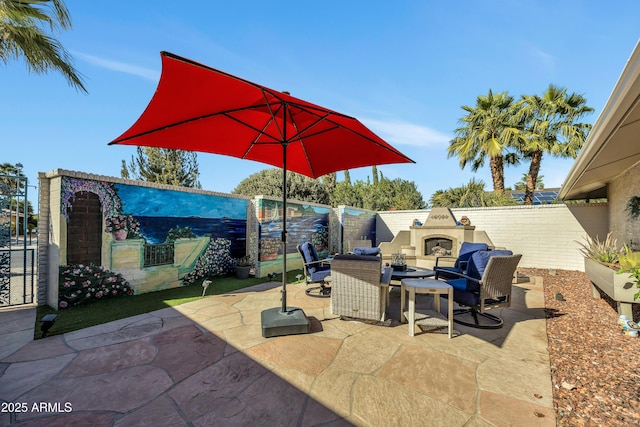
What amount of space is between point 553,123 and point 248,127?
13.1 metres

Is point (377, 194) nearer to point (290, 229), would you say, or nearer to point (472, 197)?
point (472, 197)

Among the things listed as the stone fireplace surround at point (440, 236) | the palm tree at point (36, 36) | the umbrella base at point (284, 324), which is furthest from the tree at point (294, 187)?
the umbrella base at point (284, 324)

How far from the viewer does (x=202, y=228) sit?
A: 21.5 feet

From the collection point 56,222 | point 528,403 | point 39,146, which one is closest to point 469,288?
point 528,403

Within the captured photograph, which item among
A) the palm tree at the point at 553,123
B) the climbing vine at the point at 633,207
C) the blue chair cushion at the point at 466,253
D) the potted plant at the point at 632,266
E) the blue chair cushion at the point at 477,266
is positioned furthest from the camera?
the palm tree at the point at 553,123

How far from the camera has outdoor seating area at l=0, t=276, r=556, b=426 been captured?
6.22 ft

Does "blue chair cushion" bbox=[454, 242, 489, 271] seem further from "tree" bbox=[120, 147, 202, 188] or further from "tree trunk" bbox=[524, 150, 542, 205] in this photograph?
"tree" bbox=[120, 147, 202, 188]

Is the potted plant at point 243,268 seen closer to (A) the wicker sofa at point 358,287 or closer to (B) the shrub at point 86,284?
(B) the shrub at point 86,284

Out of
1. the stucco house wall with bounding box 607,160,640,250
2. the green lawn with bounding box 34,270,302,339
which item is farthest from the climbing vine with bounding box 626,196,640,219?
the green lawn with bounding box 34,270,302,339

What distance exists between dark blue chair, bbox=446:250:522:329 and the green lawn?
4428mm

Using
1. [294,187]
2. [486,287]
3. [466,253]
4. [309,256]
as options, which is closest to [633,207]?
[466,253]

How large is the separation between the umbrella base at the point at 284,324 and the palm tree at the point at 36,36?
6638 mm

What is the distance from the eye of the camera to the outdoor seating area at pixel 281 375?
1896 millimetres

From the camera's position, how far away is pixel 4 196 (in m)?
4.21
